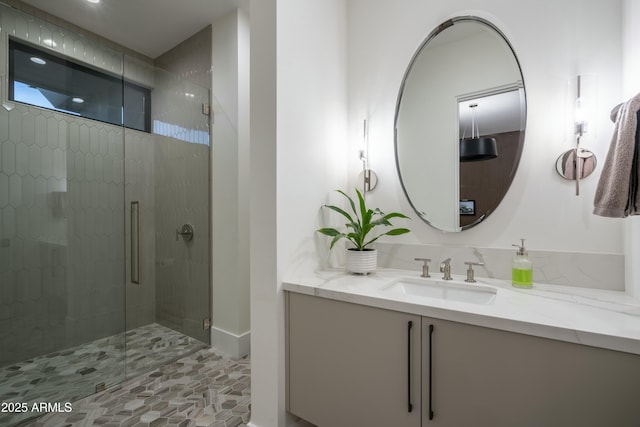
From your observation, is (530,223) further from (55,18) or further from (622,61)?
(55,18)

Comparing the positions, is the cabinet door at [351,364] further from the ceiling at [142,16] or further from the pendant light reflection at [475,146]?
the ceiling at [142,16]

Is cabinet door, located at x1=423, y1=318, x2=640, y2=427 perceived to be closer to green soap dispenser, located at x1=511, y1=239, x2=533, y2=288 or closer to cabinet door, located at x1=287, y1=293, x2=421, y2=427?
cabinet door, located at x1=287, y1=293, x2=421, y2=427

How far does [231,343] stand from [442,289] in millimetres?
1655

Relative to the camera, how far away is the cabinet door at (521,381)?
0.77 metres

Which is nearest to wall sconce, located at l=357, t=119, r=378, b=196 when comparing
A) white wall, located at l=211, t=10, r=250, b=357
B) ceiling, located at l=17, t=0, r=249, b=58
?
white wall, located at l=211, t=10, r=250, b=357

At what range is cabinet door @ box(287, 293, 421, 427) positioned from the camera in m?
1.06

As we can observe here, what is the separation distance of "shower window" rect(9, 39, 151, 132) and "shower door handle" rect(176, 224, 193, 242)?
0.95m

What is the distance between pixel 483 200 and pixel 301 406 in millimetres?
1343

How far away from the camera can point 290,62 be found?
1.40m

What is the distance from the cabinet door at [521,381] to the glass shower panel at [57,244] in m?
2.03

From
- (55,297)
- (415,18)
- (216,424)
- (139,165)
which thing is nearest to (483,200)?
(415,18)

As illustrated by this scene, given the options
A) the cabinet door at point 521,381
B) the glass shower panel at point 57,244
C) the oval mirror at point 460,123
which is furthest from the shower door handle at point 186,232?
the cabinet door at point 521,381

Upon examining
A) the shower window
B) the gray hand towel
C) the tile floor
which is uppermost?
the shower window

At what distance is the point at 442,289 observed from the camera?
138 cm
